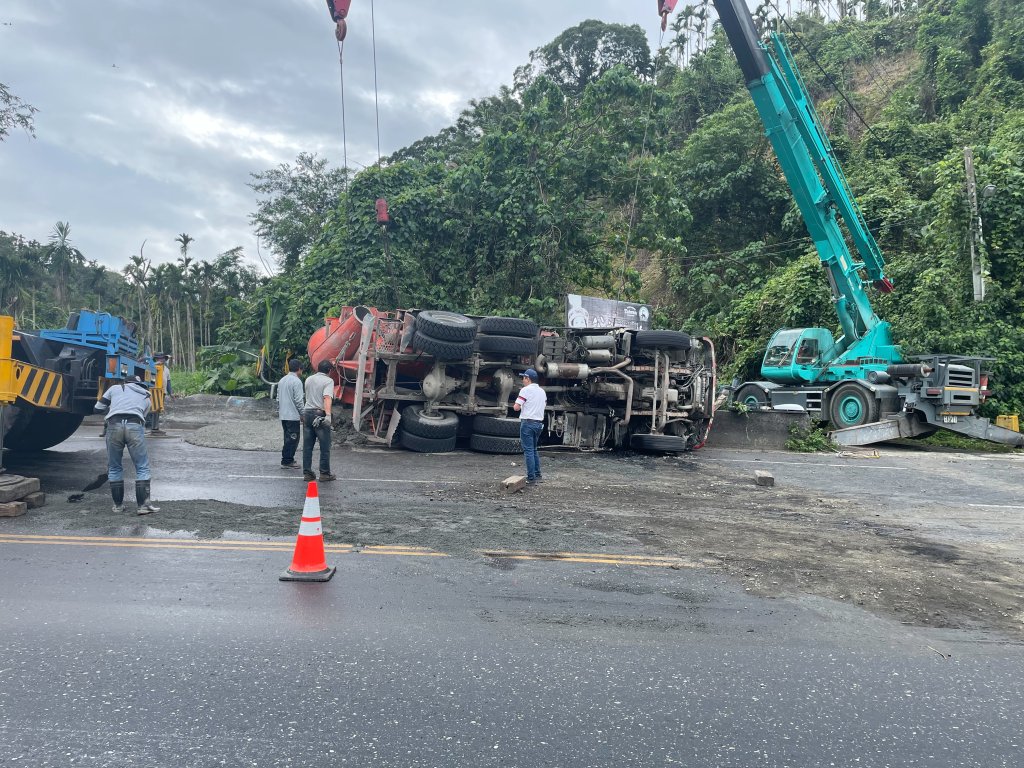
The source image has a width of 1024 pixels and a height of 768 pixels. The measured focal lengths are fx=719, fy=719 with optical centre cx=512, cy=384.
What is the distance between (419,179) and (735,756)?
20.7m

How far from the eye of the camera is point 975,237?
19078mm

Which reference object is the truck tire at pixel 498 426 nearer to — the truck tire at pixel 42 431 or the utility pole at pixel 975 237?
the truck tire at pixel 42 431

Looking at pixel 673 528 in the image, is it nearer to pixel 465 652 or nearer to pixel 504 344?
pixel 465 652

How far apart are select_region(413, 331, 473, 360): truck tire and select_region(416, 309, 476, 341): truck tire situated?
0.18 feet

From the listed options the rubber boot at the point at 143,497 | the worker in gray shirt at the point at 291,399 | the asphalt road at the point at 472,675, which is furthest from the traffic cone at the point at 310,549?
the worker in gray shirt at the point at 291,399

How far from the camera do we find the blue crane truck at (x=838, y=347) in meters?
16.0

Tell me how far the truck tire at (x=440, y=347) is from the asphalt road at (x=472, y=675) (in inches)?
268

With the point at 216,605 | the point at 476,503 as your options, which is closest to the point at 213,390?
the point at 476,503

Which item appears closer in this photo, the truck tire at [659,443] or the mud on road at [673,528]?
the mud on road at [673,528]

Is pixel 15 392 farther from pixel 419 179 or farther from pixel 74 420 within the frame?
pixel 419 179

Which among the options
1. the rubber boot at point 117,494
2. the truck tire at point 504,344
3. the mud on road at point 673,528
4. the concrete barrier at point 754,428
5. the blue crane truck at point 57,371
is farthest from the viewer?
the concrete barrier at point 754,428

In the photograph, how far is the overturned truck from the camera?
1242 centimetres

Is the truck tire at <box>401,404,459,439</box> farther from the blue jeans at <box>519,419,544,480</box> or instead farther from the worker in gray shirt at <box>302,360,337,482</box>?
the blue jeans at <box>519,419,544,480</box>

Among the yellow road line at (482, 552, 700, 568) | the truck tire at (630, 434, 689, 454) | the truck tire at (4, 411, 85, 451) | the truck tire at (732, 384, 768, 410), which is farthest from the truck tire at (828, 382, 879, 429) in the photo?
the truck tire at (4, 411, 85, 451)
